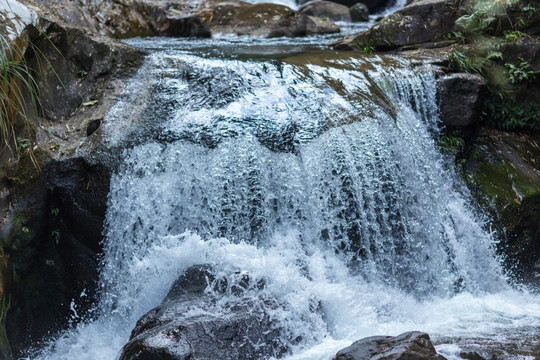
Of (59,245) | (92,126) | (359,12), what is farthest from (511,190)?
(359,12)

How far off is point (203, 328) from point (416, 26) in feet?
16.0

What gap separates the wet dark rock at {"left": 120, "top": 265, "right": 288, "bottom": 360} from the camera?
3305 millimetres

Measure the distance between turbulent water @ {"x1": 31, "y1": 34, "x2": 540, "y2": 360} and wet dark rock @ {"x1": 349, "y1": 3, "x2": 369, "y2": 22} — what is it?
711cm

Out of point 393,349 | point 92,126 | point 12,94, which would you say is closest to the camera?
point 393,349

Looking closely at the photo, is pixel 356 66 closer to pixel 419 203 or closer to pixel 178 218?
pixel 419 203

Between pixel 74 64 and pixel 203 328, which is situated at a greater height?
pixel 74 64

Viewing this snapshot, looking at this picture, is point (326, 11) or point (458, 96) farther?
point (326, 11)

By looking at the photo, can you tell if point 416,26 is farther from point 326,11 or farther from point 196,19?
point 326,11

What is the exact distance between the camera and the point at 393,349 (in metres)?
3.24

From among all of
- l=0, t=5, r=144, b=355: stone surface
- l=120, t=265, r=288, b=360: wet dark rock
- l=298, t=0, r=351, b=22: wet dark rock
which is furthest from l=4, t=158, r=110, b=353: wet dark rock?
l=298, t=0, r=351, b=22: wet dark rock

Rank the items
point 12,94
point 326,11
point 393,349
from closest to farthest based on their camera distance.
Result: point 393,349 < point 12,94 < point 326,11

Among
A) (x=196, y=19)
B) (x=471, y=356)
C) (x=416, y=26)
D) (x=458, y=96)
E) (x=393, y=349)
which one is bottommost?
(x=471, y=356)

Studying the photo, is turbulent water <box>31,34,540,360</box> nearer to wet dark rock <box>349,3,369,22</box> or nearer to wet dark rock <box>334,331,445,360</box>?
wet dark rock <box>334,331,445,360</box>

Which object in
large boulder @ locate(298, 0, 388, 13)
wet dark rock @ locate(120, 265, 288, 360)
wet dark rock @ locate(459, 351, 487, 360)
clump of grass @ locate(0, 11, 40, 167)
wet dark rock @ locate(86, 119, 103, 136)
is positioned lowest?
wet dark rock @ locate(459, 351, 487, 360)
